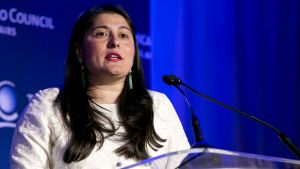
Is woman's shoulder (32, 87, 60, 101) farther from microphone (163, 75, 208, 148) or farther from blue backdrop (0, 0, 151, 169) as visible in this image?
blue backdrop (0, 0, 151, 169)

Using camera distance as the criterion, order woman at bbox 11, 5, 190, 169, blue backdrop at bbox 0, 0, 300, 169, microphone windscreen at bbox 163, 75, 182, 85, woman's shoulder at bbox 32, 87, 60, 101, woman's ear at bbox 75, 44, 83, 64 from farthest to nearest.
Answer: blue backdrop at bbox 0, 0, 300, 169, woman's ear at bbox 75, 44, 83, 64, woman's shoulder at bbox 32, 87, 60, 101, woman at bbox 11, 5, 190, 169, microphone windscreen at bbox 163, 75, 182, 85

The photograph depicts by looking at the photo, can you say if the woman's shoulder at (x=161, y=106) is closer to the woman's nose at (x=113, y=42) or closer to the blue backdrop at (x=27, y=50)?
the woman's nose at (x=113, y=42)

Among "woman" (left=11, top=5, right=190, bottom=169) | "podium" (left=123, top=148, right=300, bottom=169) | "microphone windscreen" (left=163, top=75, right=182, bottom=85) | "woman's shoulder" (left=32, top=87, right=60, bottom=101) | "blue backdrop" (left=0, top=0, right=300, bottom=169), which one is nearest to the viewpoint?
"podium" (left=123, top=148, right=300, bottom=169)

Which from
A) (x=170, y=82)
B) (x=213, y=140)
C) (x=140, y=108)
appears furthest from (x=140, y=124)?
(x=213, y=140)

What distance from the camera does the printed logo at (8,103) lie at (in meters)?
2.88

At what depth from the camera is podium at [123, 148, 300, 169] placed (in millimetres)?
1353

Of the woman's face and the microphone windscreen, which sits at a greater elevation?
the woman's face

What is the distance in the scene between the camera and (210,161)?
4.58 feet

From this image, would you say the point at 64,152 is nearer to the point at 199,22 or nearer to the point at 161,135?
the point at 161,135

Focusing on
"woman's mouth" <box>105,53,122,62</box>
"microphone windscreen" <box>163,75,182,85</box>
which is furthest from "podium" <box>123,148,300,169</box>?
"woman's mouth" <box>105,53,122,62</box>

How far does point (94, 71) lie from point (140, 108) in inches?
9.6

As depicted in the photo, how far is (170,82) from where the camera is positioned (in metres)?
1.73

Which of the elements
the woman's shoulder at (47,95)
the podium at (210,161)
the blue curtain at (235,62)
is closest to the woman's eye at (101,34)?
the woman's shoulder at (47,95)

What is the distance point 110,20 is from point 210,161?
98 centimetres
